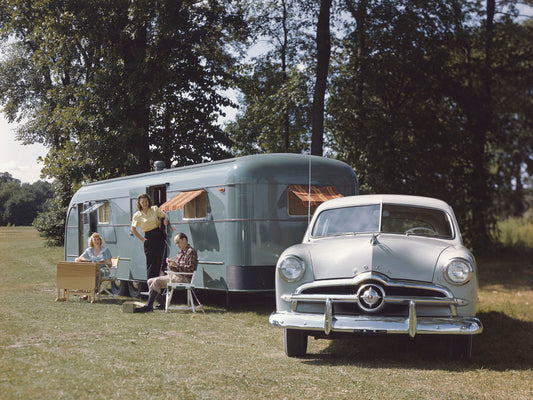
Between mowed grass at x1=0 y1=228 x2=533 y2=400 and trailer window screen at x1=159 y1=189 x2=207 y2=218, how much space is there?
182cm

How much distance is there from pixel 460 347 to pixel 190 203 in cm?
655

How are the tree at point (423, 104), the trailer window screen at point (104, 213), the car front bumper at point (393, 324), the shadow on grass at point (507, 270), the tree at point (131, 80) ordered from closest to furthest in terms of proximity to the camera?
the car front bumper at point (393, 324) < the trailer window screen at point (104, 213) < the shadow on grass at point (507, 270) < the tree at point (131, 80) < the tree at point (423, 104)

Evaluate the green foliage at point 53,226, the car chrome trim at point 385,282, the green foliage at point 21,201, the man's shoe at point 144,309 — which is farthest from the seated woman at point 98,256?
the green foliage at point 21,201

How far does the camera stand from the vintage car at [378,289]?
6.18 m

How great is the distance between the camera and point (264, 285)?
35.2ft

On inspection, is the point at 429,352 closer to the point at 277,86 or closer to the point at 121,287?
the point at 121,287

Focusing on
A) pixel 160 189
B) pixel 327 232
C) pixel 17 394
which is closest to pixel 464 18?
pixel 160 189

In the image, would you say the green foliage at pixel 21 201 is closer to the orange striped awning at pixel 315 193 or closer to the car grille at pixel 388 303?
the orange striped awning at pixel 315 193

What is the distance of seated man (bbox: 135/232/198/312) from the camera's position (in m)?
11.0

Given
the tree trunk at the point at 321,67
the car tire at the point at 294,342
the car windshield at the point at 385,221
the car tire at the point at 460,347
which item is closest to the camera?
the car tire at the point at 460,347

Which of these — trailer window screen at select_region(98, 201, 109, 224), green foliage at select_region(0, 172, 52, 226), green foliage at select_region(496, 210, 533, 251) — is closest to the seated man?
trailer window screen at select_region(98, 201, 109, 224)

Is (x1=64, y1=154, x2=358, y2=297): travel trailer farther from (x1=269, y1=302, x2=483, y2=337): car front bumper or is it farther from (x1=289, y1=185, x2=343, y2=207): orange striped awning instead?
(x1=269, y1=302, x2=483, y2=337): car front bumper

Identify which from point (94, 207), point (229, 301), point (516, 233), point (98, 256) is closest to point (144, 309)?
point (229, 301)

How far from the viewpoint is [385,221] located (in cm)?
756
